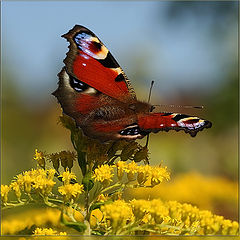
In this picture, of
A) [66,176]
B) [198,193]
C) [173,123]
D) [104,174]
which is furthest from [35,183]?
[198,193]

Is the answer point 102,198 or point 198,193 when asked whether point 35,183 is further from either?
point 198,193

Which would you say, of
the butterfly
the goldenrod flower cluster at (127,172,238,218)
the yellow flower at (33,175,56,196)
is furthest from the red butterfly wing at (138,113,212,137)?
the goldenrod flower cluster at (127,172,238,218)

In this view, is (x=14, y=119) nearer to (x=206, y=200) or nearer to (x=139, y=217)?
(x=206, y=200)

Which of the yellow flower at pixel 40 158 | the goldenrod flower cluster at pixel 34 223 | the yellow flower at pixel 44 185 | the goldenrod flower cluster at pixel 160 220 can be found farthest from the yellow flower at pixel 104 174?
the goldenrod flower cluster at pixel 34 223

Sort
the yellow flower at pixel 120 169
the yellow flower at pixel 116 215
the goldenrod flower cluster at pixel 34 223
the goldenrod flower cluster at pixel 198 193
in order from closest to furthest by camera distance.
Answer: the yellow flower at pixel 116 215 → the yellow flower at pixel 120 169 → the goldenrod flower cluster at pixel 34 223 → the goldenrod flower cluster at pixel 198 193

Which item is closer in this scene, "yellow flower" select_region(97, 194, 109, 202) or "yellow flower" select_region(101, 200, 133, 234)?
"yellow flower" select_region(101, 200, 133, 234)

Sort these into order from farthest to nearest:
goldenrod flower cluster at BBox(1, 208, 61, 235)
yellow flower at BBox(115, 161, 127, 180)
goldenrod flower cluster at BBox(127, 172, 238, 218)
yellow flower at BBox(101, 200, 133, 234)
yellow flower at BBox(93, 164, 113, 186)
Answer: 1. goldenrod flower cluster at BBox(127, 172, 238, 218)
2. goldenrod flower cluster at BBox(1, 208, 61, 235)
3. yellow flower at BBox(115, 161, 127, 180)
4. yellow flower at BBox(93, 164, 113, 186)
5. yellow flower at BBox(101, 200, 133, 234)

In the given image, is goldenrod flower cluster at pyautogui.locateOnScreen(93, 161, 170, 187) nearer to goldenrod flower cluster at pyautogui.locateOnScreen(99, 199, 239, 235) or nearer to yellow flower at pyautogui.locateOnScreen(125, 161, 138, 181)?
yellow flower at pyautogui.locateOnScreen(125, 161, 138, 181)

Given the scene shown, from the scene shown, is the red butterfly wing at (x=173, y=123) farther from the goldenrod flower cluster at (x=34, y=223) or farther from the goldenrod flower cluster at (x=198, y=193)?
the goldenrod flower cluster at (x=198, y=193)
